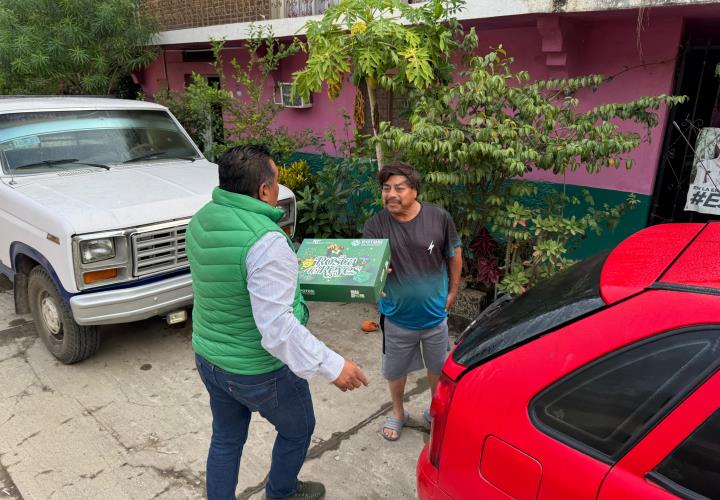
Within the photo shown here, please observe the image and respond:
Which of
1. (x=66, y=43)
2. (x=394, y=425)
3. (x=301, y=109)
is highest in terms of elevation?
(x=66, y=43)

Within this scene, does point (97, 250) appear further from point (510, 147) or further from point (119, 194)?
point (510, 147)

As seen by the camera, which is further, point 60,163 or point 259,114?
point 259,114

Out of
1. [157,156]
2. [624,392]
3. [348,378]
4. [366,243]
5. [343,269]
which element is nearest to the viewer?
[624,392]

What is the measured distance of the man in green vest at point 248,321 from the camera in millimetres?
1846

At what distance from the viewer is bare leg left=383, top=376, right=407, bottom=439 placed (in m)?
2.99

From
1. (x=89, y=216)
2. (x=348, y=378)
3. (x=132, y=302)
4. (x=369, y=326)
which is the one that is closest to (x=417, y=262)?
(x=348, y=378)

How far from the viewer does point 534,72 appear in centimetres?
540

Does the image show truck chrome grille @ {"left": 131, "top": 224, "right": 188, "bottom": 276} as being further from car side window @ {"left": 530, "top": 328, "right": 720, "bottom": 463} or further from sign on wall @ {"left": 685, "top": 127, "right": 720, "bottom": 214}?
sign on wall @ {"left": 685, "top": 127, "right": 720, "bottom": 214}

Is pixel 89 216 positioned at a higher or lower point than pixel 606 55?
lower

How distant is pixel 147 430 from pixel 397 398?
5.10 feet

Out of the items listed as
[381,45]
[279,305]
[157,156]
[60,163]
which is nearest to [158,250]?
[60,163]

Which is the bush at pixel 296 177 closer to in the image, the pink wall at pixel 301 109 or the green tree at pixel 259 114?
the green tree at pixel 259 114

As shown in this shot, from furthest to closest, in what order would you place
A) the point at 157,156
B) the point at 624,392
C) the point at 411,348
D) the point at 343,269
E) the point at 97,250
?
the point at 157,156 < the point at 97,250 < the point at 411,348 < the point at 343,269 < the point at 624,392

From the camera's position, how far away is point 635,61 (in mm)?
4762
